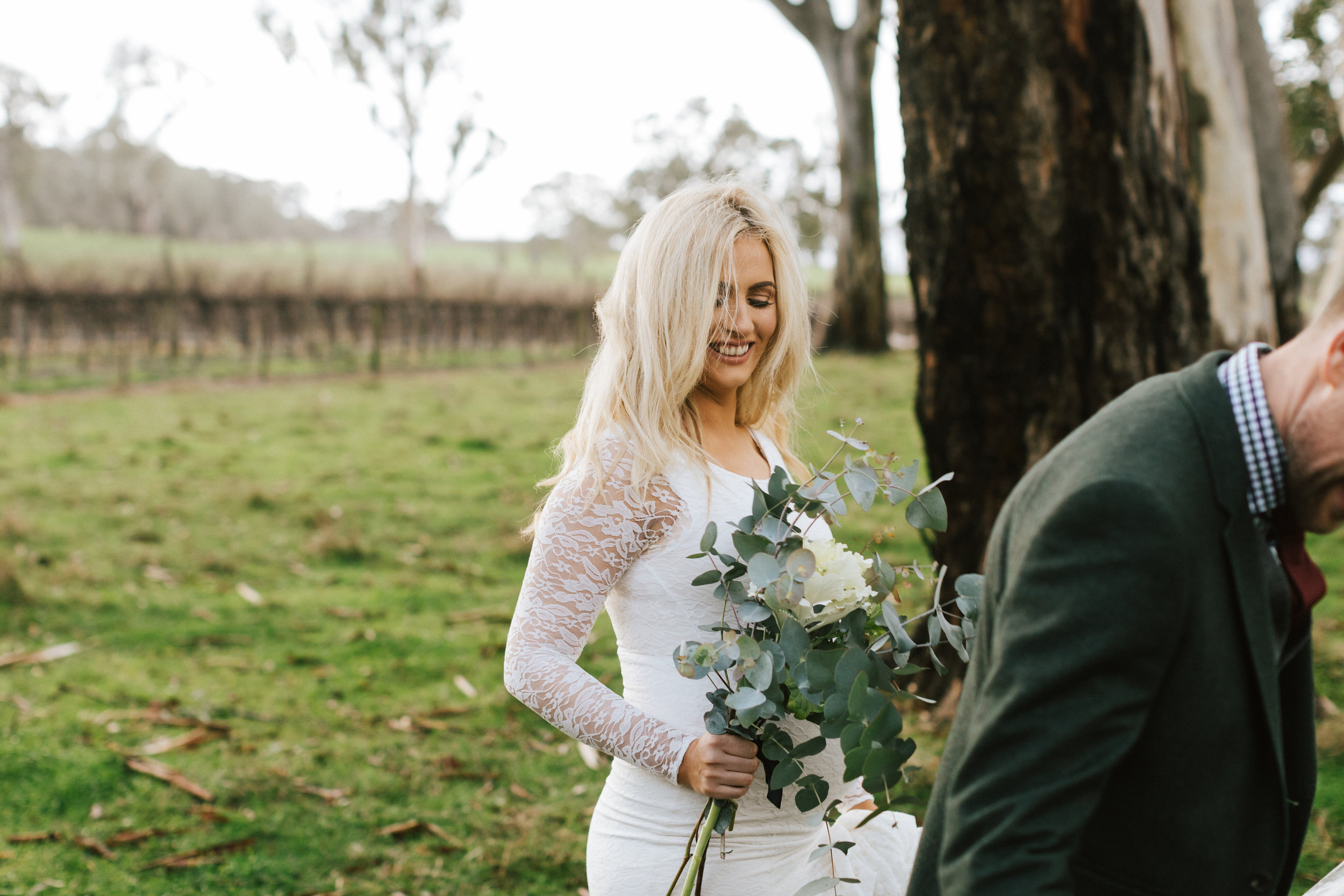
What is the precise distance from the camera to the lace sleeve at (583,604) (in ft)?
6.03

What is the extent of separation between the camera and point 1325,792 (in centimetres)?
372

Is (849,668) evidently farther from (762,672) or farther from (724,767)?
(724,767)

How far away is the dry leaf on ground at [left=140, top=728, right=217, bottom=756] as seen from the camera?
4.55 meters

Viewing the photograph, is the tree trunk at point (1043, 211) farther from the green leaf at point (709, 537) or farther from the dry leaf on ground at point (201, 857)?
the dry leaf on ground at point (201, 857)

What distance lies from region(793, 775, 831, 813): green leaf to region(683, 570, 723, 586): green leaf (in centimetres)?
40

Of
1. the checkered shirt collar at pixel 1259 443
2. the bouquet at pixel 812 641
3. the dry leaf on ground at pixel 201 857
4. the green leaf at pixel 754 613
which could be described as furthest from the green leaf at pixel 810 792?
the dry leaf on ground at pixel 201 857

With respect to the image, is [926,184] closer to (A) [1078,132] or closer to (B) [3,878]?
(A) [1078,132]

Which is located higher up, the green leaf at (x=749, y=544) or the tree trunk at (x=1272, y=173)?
the tree trunk at (x=1272, y=173)

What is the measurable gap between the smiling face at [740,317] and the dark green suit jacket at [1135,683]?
1037mm

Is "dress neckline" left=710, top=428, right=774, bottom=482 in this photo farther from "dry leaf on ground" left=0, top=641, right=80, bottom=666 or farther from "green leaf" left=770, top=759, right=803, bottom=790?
"dry leaf on ground" left=0, top=641, right=80, bottom=666

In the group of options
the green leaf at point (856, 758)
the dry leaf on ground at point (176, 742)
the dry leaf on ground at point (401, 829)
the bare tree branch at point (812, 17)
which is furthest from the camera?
the bare tree branch at point (812, 17)

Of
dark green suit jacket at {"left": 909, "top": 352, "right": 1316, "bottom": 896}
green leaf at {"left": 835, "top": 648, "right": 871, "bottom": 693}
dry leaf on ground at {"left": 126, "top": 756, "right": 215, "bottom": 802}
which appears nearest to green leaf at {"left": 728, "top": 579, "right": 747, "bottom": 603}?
green leaf at {"left": 835, "top": 648, "right": 871, "bottom": 693}

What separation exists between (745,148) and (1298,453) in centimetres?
3678

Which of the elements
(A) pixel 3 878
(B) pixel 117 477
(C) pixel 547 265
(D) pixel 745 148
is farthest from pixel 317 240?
(A) pixel 3 878
